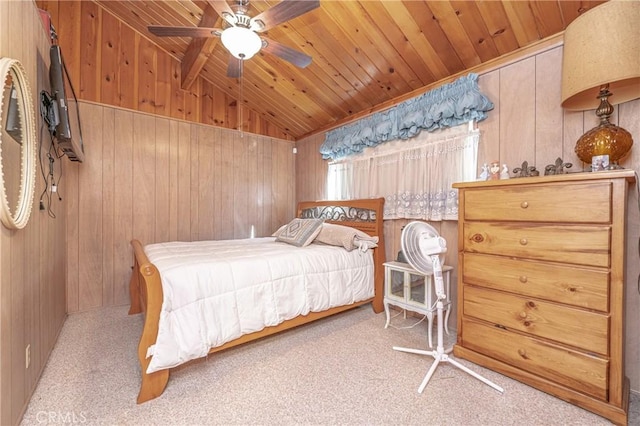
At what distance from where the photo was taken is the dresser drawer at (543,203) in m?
1.44

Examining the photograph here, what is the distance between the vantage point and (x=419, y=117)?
8.78 ft

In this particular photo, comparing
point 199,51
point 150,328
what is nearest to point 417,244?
point 150,328

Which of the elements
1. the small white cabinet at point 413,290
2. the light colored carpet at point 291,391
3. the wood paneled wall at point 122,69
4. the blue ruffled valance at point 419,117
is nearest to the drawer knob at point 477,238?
the small white cabinet at point 413,290

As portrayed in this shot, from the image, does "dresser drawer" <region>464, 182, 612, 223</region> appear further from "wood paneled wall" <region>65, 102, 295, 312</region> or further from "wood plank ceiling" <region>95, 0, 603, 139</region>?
"wood paneled wall" <region>65, 102, 295, 312</region>

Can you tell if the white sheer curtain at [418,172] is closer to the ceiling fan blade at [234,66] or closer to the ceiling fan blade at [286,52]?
the ceiling fan blade at [286,52]

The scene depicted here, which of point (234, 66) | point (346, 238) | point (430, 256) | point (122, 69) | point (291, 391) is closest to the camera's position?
point (291, 391)

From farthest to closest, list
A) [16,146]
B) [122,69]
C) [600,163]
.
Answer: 1. [122,69]
2. [600,163]
3. [16,146]

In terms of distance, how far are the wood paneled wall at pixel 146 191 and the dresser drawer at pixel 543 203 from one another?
10.2 ft

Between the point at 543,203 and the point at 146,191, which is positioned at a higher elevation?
the point at 146,191

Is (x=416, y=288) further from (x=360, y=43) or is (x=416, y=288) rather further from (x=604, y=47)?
(x=360, y=43)

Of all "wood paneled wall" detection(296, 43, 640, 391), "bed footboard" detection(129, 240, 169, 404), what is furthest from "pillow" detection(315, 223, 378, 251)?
"bed footboard" detection(129, 240, 169, 404)

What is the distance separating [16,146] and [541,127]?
3.22 metres

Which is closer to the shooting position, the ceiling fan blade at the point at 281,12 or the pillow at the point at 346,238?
the ceiling fan blade at the point at 281,12

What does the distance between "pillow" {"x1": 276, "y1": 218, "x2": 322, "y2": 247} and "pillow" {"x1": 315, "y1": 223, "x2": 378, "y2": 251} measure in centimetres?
9
